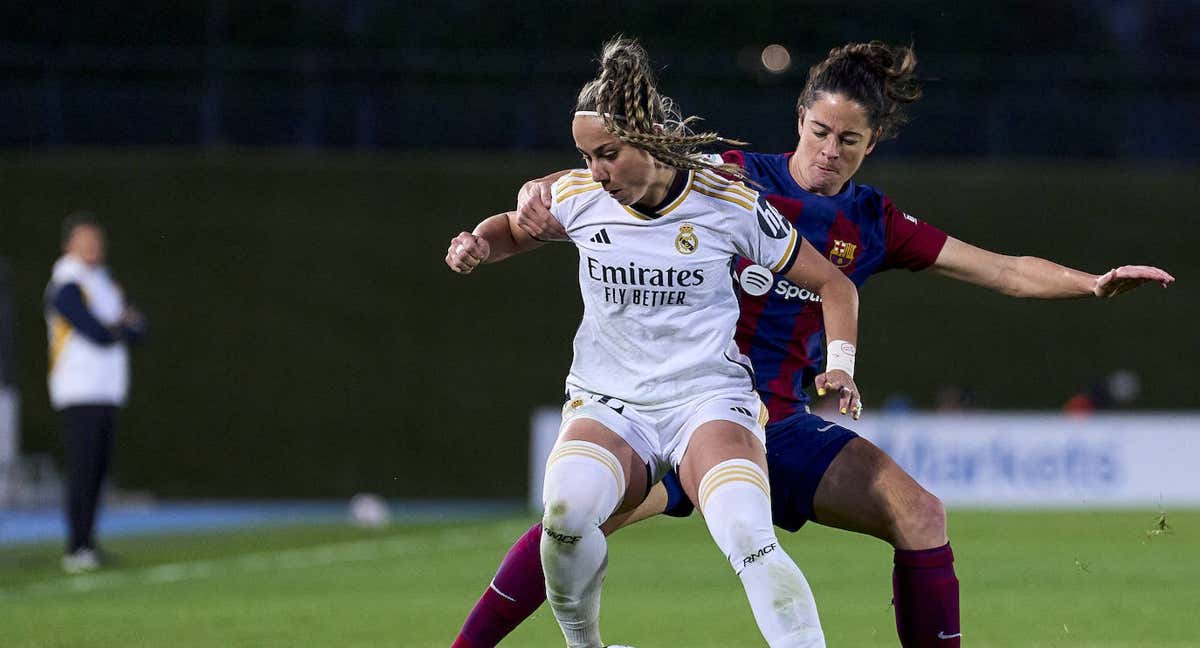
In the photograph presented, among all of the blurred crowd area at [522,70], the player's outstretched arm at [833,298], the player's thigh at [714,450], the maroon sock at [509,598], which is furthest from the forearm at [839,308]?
the blurred crowd area at [522,70]

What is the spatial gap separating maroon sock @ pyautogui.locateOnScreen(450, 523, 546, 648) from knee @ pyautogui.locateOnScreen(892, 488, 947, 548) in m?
1.05

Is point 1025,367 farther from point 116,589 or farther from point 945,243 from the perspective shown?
point 945,243

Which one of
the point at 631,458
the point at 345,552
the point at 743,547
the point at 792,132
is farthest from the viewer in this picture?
the point at 792,132

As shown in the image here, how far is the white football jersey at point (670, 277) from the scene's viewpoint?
4.68 meters

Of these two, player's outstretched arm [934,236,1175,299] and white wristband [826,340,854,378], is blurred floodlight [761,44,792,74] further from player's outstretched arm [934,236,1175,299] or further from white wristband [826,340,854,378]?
white wristband [826,340,854,378]

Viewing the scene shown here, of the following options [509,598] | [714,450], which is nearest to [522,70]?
[509,598]

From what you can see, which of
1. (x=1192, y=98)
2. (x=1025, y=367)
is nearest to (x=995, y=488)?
(x=1025, y=367)

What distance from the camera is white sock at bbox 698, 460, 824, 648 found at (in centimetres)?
427

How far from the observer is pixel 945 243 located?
17.5 ft

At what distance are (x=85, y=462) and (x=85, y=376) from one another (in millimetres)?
506

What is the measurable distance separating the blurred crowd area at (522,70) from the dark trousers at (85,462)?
945 centimetres

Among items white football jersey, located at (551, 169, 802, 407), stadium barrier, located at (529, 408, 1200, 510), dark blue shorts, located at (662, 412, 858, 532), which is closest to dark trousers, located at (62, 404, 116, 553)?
dark blue shorts, located at (662, 412, 858, 532)

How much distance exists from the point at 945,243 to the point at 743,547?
56.9 inches

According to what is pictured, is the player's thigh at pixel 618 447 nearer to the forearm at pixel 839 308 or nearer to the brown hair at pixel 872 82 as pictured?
the forearm at pixel 839 308
